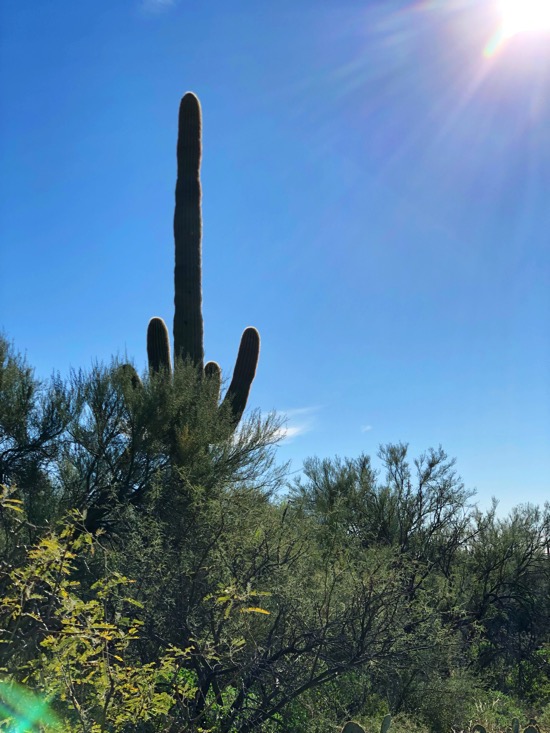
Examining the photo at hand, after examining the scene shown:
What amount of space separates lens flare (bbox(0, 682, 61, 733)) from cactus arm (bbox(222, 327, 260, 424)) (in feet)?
34.0

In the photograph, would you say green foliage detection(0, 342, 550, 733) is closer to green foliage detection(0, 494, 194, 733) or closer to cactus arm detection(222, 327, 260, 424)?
green foliage detection(0, 494, 194, 733)

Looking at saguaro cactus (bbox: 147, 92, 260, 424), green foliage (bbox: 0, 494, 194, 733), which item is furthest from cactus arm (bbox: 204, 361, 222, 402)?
green foliage (bbox: 0, 494, 194, 733)

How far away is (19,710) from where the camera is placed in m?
2.97

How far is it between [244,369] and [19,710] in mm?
10978

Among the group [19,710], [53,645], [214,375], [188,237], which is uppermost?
[188,237]

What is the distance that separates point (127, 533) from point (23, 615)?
537 centimetres

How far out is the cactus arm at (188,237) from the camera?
44.6 feet

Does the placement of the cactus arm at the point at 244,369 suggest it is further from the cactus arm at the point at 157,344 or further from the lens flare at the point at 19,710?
the lens flare at the point at 19,710

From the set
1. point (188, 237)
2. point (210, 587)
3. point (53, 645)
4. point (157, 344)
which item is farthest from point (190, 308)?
point (53, 645)

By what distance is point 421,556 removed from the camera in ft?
48.3

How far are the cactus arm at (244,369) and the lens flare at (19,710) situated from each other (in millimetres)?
10374

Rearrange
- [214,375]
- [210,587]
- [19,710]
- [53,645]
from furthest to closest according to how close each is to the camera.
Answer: [214,375] < [210,587] < [53,645] < [19,710]

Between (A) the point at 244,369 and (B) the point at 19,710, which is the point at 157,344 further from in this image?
(B) the point at 19,710

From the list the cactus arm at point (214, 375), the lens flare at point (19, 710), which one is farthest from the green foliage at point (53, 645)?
the cactus arm at point (214, 375)
